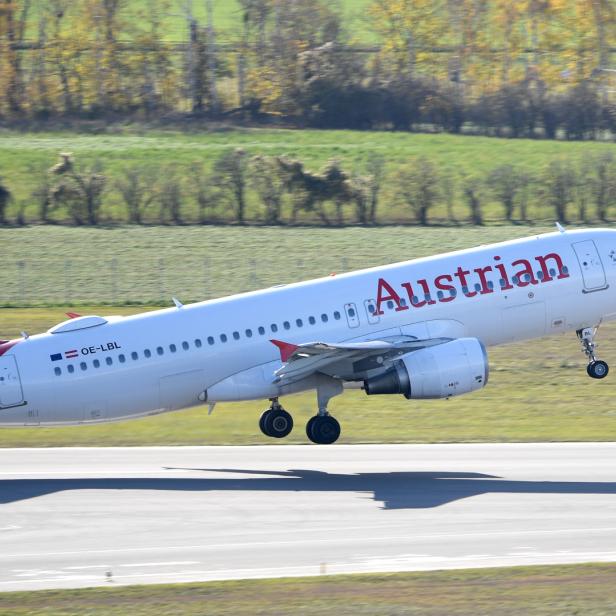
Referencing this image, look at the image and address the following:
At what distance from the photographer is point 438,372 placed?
114 feet

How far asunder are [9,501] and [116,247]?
43.6m

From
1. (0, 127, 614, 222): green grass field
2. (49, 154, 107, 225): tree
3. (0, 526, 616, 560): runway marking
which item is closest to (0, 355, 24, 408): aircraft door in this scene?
(0, 526, 616, 560): runway marking

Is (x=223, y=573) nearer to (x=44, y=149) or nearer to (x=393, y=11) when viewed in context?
(x=44, y=149)

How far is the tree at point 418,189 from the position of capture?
3142 inches

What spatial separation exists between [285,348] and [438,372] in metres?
4.16

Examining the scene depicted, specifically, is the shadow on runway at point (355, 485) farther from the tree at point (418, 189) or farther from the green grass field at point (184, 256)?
the tree at point (418, 189)

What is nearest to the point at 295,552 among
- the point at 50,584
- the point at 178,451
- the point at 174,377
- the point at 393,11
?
the point at 50,584

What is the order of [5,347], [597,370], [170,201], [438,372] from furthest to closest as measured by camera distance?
1. [170,201]
2. [597,370]
3. [5,347]
4. [438,372]

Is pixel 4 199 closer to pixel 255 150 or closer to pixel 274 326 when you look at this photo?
pixel 255 150

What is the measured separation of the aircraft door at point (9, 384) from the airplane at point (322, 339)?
3 cm

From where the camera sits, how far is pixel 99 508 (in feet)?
98.6

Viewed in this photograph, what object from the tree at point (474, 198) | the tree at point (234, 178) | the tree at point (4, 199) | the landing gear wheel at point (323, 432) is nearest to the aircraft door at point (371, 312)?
the landing gear wheel at point (323, 432)

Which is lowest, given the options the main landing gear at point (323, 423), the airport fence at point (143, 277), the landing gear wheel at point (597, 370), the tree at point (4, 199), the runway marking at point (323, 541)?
the airport fence at point (143, 277)

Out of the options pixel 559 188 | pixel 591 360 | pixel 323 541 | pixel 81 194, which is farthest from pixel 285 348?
pixel 81 194
